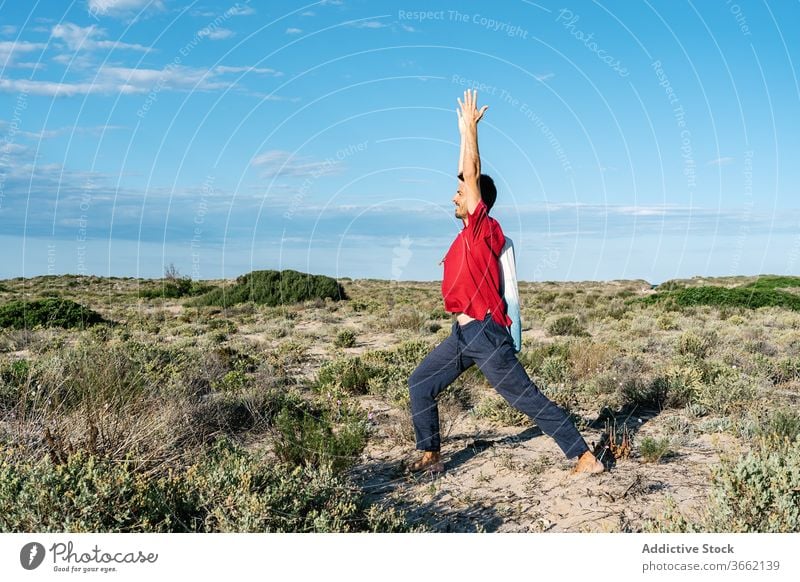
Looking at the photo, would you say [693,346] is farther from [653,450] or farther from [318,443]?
[318,443]

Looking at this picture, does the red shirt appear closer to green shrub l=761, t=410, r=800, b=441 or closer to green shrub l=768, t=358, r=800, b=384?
green shrub l=761, t=410, r=800, b=441

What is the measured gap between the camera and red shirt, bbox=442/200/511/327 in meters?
5.23

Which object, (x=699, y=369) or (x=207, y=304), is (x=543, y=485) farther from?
(x=207, y=304)

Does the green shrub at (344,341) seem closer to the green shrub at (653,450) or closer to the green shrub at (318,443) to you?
the green shrub at (318,443)

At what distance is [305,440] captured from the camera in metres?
5.96

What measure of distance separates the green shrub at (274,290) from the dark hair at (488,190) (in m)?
20.9

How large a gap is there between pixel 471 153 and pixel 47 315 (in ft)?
57.6

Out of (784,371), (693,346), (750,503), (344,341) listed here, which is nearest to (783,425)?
(750,503)

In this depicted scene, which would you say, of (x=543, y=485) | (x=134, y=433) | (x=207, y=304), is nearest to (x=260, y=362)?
(x=134, y=433)

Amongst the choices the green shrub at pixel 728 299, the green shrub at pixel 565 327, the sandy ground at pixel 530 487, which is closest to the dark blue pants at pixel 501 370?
the sandy ground at pixel 530 487

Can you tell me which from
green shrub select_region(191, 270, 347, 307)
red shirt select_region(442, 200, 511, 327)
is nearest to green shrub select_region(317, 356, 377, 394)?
red shirt select_region(442, 200, 511, 327)

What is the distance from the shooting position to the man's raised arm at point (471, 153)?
5.15 meters
